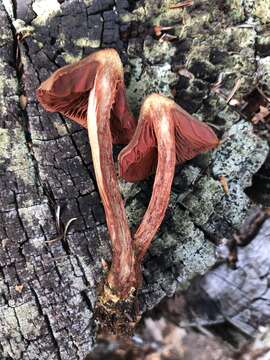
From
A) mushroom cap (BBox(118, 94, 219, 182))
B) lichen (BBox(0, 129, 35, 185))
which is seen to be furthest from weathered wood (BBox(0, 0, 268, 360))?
mushroom cap (BBox(118, 94, 219, 182))

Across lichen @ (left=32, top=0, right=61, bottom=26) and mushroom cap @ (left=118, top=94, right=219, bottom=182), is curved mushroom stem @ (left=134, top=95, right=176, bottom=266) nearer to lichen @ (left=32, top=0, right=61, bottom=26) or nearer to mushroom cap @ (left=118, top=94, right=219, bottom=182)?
mushroom cap @ (left=118, top=94, right=219, bottom=182)

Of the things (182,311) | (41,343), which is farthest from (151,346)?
(41,343)

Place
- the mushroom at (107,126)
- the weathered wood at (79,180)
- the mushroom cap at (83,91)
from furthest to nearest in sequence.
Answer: the weathered wood at (79,180) < the mushroom at (107,126) < the mushroom cap at (83,91)

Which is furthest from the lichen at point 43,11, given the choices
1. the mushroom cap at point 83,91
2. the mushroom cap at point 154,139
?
the mushroom cap at point 154,139

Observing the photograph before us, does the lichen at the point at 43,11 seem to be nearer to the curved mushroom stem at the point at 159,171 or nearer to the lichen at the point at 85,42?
the lichen at the point at 85,42

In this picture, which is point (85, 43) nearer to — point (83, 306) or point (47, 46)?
point (47, 46)

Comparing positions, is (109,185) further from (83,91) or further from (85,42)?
(85,42)
